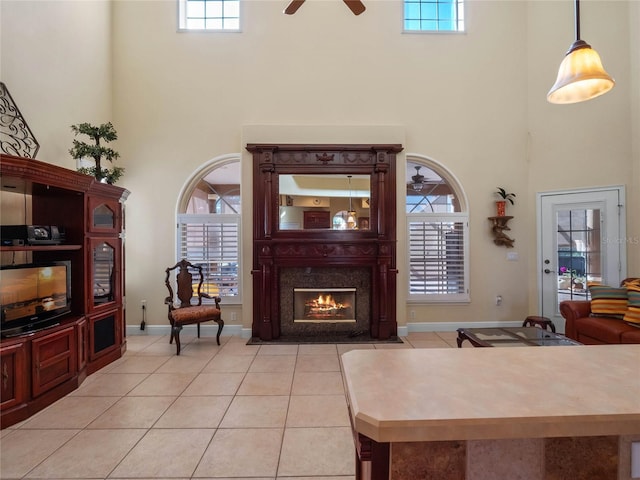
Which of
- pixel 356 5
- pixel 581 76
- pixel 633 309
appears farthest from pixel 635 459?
pixel 633 309

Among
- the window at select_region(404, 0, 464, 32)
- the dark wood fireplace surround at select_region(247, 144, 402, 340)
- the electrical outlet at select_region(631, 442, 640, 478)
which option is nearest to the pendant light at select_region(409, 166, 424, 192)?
the dark wood fireplace surround at select_region(247, 144, 402, 340)

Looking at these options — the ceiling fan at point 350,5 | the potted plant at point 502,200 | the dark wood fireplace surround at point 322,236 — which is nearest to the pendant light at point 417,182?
the dark wood fireplace surround at point 322,236

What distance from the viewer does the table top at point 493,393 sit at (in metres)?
0.67

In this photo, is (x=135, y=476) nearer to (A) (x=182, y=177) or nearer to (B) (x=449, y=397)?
(B) (x=449, y=397)

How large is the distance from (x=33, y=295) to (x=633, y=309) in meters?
5.92

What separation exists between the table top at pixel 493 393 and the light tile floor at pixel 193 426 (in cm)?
138

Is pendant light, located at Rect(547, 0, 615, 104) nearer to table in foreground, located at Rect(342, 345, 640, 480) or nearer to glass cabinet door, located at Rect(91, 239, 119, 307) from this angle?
table in foreground, located at Rect(342, 345, 640, 480)

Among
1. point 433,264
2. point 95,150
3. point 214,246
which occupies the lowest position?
point 433,264

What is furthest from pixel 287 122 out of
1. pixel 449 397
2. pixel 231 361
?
pixel 449 397

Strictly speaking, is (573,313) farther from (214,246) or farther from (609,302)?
(214,246)

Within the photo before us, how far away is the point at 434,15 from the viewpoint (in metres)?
4.93

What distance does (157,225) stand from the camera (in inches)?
184

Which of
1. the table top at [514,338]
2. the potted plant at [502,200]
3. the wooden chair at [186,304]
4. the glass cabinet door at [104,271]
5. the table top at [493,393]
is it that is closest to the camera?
the table top at [493,393]

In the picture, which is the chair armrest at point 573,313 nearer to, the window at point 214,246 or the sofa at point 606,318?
the sofa at point 606,318
